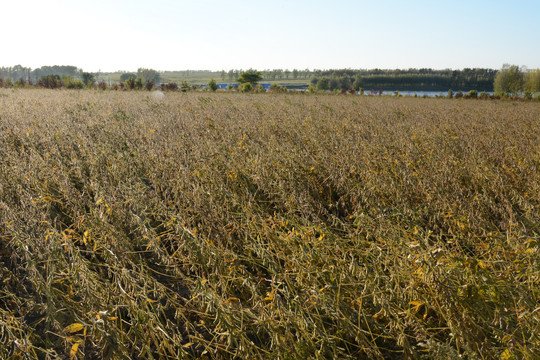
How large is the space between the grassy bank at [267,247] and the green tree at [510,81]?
82.8 m

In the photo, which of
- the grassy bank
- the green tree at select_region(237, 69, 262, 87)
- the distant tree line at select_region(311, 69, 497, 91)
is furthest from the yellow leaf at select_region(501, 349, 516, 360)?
the distant tree line at select_region(311, 69, 497, 91)

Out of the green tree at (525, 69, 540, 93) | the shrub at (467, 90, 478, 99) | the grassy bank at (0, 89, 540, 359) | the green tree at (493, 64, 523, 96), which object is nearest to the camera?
the grassy bank at (0, 89, 540, 359)

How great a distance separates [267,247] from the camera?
9.76ft

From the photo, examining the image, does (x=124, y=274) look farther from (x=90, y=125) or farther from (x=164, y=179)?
(x=90, y=125)

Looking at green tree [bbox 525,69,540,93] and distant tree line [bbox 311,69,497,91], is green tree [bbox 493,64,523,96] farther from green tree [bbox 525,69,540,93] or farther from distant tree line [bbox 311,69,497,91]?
distant tree line [bbox 311,69,497,91]

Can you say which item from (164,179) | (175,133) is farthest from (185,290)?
(175,133)

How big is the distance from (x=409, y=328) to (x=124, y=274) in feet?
5.98

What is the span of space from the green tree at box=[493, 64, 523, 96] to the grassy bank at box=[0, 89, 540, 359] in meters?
82.8

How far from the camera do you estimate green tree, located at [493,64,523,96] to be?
239 ft

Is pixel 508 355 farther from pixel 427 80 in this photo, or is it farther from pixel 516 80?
pixel 427 80

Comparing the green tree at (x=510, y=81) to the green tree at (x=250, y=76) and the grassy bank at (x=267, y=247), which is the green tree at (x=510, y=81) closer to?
the green tree at (x=250, y=76)

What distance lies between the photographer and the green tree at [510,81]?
239ft

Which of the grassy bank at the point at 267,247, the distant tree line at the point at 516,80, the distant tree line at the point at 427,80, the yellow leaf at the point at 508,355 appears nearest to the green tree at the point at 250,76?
the distant tree line at the point at 427,80

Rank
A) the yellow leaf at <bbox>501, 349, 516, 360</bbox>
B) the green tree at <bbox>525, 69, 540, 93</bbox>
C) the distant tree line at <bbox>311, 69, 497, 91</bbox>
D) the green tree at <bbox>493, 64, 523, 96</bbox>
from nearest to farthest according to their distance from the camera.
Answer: the yellow leaf at <bbox>501, 349, 516, 360</bbox>, the green tree at <bbox>525, 69, 540, 93</bbox>, the green tree at <bbox>493, 64, 523, 96</bbox>, the distant tree line at <bbox>311, 69, 497, 91</bbox>
